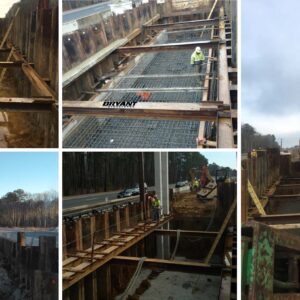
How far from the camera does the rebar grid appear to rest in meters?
1.97

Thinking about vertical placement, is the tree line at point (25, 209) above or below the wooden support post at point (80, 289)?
above

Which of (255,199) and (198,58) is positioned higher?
(198,58)

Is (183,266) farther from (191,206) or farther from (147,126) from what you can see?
(147,126)

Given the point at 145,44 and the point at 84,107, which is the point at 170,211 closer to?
the point at 84,107

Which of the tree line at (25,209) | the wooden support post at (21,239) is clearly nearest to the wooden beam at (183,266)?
the tree line at (25,209)

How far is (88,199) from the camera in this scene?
2250 mm

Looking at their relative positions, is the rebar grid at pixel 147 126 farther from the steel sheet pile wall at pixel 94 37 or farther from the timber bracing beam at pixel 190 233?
the timber bracing beam at pixel 190 233

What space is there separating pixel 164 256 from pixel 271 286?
0.77 metres

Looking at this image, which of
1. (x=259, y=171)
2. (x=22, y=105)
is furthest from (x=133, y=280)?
(x=22, y=105)

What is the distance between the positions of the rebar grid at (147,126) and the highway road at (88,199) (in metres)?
0.36

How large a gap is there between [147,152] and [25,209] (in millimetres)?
934

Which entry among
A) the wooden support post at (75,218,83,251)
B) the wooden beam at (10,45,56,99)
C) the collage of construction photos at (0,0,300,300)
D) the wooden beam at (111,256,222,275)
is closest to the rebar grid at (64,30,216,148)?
the collage of construction photos at (0,0,300,300)

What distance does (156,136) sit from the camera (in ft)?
6.53

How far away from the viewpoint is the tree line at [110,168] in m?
1.97
